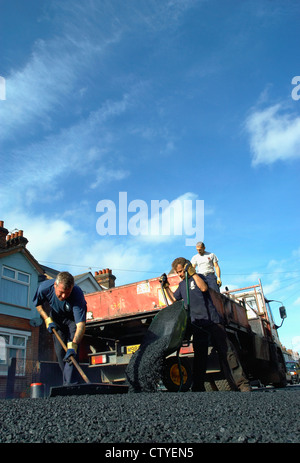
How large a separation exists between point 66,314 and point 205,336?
5.60ft

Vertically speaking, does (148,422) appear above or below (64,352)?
below

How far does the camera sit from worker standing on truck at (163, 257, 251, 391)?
438 cm

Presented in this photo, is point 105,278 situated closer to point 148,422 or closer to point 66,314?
point 66,314

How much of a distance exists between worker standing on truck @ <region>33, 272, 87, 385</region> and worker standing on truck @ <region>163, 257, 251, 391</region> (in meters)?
1.36

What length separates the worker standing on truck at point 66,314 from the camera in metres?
3.81

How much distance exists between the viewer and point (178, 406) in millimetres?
2537

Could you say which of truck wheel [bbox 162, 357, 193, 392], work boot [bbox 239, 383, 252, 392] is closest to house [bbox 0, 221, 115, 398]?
truck wheel [bbox 162, 357, 193, 392]

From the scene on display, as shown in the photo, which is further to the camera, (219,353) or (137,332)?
(137,332)

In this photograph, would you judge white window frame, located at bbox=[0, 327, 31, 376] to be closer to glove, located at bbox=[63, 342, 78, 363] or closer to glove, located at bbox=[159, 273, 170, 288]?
glove, located at bbox=[159, 273, 170, 288]

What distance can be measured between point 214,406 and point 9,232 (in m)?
16.1

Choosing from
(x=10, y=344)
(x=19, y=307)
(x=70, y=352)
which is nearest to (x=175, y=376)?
(x=70, y=352)

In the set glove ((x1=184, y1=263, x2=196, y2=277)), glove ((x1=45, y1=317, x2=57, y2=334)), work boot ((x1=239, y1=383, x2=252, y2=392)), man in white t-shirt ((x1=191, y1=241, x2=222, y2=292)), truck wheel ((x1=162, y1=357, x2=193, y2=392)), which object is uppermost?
man in white t-shirt ((x1=191, y1=241, x2=222, y2=292))

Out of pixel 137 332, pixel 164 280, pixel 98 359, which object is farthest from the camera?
pixel 137 332

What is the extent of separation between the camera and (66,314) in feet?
13.6
